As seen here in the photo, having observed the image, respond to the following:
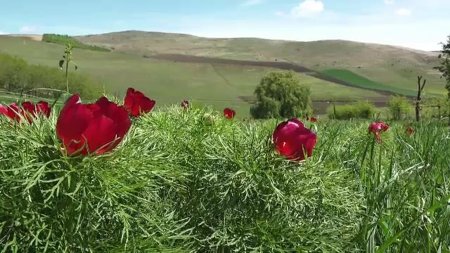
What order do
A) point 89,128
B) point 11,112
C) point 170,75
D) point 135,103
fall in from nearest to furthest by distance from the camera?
point 89,128 < point 11,112 < point 135,103 < point 170,75

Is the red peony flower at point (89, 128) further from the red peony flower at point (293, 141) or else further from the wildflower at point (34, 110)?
the red peony flower at point (293, 141)

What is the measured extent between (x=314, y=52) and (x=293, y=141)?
12348 cm

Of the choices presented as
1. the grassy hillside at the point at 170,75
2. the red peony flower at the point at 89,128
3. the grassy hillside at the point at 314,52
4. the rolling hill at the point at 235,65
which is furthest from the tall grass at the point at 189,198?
the grassy hillside at the point at 314,52

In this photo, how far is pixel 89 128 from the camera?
1553mm

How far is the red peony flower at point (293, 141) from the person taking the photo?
79.4 inches

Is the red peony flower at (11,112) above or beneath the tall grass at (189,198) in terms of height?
above

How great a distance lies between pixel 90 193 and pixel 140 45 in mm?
126973

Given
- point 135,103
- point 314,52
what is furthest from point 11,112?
point 314,52

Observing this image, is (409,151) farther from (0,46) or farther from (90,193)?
(0,46)

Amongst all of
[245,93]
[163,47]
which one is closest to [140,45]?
[163,47]

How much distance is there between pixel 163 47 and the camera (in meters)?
127

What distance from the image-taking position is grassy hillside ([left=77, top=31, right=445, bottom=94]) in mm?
104438

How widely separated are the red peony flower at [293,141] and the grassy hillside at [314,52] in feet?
303

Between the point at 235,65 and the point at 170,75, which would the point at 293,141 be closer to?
the point at 170,75
